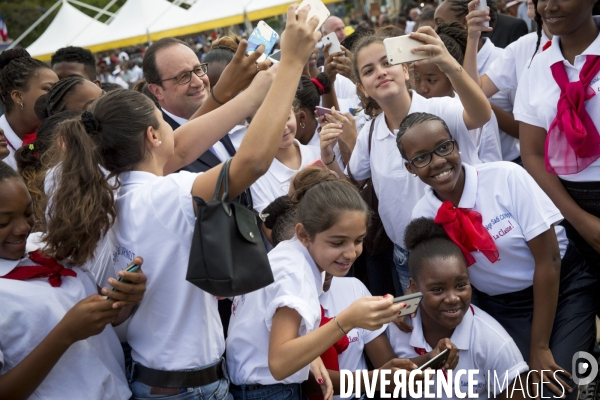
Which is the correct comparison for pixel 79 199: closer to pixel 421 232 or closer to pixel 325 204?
pixel 325 204

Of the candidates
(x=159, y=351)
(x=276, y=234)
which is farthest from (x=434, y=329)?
(x=159, y=351)

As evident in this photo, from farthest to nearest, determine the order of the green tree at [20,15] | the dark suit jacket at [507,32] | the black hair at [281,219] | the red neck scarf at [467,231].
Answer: the green tree at [20,15], the dark suit jacket at [507,32], the black hair at [281,219], the red neck scarf at [467,231]

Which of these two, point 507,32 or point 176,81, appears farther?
point 507,32

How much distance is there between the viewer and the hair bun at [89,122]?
2.18 metres

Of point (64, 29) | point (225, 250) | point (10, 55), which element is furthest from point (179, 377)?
point (64, 29)

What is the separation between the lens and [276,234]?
9.91 feet

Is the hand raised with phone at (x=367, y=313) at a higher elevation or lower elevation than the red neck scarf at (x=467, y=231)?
higher

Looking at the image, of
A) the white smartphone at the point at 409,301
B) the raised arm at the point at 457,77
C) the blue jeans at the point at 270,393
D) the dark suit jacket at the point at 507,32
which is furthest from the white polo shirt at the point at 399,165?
the dark suit jacket at the point at 507,32

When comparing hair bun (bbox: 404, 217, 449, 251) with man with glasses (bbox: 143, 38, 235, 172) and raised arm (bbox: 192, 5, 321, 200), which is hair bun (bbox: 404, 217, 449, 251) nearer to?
man with glasses (bbox: 143, 38, 235, 172)

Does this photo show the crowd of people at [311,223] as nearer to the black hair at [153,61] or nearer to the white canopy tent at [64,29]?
the black hair at [153,61]

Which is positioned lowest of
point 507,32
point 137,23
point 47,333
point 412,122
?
point 137,23

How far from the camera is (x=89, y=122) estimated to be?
2.18m

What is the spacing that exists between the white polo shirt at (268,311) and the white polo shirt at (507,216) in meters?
0.85

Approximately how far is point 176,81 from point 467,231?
180 cm
